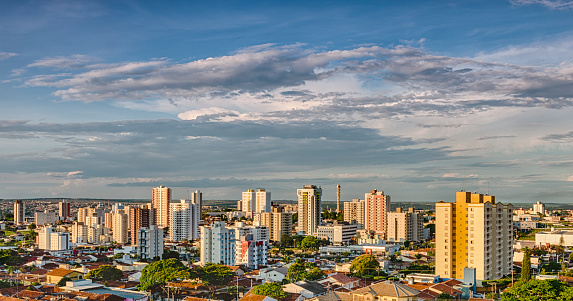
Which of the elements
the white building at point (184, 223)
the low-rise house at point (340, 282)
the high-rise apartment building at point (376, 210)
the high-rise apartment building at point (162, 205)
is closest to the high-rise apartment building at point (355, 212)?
the high-rise apartment building at point (376, 210)

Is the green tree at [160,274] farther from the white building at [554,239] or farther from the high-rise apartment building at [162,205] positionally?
the high-rise apartment building at [162,205]

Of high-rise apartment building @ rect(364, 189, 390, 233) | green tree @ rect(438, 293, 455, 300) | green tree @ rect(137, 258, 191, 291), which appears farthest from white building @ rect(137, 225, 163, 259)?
high-rise apartment building @ rect(364, 189, 390, 233)

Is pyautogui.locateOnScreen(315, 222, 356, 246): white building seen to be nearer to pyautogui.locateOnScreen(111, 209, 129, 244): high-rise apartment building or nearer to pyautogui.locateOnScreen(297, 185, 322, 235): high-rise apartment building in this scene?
pyautogui.locateOnScreen(297, 185, 322, 235): high-rise apartment building

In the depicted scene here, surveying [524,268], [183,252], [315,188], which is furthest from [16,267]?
[315,188]

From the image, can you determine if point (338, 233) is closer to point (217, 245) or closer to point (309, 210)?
point (309, 210)

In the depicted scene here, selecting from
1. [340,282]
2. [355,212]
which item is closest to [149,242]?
[340,282]

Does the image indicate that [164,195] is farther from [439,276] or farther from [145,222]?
Result: [439,276]
